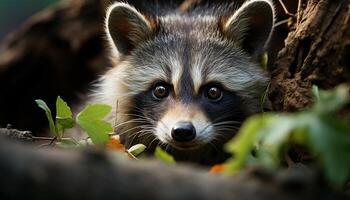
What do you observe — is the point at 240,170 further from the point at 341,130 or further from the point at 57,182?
the point at 57,182

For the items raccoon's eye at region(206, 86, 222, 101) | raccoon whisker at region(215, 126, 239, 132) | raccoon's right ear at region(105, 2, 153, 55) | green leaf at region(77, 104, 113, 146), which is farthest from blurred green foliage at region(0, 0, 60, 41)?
green leaf at region(77, 104, 113, 146)

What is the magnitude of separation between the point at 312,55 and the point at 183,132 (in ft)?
3.25

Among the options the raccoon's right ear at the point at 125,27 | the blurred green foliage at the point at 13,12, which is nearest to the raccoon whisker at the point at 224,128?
the raccoon's right ear at the point at 125,27

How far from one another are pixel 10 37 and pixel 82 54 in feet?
2.88

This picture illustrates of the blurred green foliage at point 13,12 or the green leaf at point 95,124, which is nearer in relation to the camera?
the green leaf at point 95,124

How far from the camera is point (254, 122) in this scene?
2.26 m

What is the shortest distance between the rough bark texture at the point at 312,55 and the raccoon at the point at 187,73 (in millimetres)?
534

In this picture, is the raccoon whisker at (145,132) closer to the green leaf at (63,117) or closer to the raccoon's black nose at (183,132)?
the raccoon's black nose at (183,132)

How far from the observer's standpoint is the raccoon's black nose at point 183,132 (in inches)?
165

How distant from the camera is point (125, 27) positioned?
517 cm

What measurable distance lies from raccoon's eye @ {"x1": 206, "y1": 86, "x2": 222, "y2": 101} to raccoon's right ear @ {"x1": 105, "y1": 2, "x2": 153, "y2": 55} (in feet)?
2.46

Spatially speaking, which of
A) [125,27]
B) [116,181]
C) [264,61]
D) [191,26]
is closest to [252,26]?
[264,61]

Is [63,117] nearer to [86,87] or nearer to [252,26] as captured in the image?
[252,26]

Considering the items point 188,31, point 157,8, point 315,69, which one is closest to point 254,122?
point 315,69
